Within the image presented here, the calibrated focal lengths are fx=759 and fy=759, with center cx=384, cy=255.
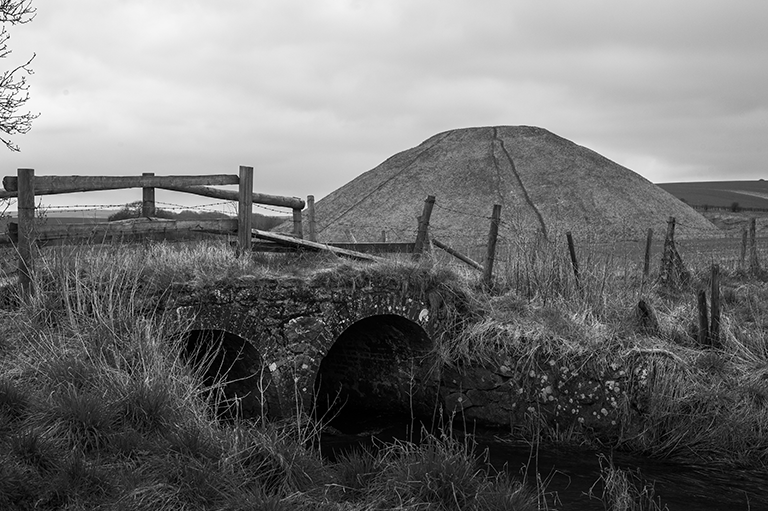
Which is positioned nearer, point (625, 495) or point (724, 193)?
point (625, 495)

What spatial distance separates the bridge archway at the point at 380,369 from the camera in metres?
11.4

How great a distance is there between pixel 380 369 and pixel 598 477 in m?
4.42

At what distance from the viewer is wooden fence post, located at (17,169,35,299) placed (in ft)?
26.3

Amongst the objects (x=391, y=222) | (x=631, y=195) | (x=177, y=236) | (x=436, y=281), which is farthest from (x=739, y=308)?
(x=631, y=195)

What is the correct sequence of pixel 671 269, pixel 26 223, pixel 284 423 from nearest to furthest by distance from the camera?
pixel 26 223 < pixel 284 423 < pixel 671 269

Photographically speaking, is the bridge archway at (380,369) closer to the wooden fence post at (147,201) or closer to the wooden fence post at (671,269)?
the wooden fence post at (147,201)

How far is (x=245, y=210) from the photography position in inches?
411

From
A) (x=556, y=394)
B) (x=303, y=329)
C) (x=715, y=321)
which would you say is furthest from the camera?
(x=715, y=321)

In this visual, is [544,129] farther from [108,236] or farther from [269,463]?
[269,463]

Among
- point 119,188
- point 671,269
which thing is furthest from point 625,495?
point 671,269

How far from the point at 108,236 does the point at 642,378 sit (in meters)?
6.99

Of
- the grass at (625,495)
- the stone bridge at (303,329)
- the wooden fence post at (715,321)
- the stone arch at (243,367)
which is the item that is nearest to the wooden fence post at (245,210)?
the stone bridge at (303,329)

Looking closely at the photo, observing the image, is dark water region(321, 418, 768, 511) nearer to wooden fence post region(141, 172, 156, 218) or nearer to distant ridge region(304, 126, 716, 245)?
wooden fence post region(141, 172, 156, 218)

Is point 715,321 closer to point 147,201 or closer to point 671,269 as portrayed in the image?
point 671,269
